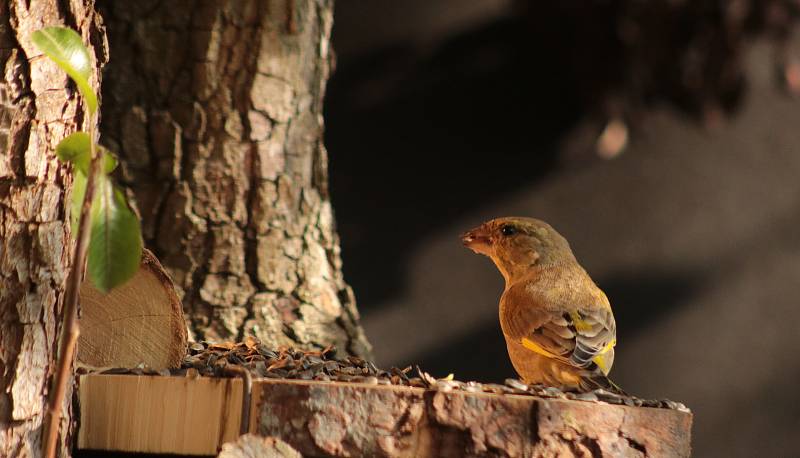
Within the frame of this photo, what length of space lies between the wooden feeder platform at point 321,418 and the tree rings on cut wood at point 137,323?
0.09 meters

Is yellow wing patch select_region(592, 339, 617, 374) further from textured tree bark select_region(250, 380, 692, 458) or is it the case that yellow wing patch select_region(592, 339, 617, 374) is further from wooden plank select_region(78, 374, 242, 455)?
wooden plank select_region(78, 374, 242, 455)

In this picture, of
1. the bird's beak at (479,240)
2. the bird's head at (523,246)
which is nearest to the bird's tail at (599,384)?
the bird's head at (523,246)

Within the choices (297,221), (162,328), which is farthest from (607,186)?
(162,328)

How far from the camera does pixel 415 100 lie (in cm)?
294

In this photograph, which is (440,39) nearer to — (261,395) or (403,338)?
(403,338)

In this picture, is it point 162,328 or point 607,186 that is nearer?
point 162,328

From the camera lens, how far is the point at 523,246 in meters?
1.69

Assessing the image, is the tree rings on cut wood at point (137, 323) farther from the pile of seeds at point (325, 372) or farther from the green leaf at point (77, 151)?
the green leaf at point (77, 151)

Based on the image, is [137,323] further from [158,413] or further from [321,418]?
[321,418]

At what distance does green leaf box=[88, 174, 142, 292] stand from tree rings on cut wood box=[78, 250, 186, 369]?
1.08ft

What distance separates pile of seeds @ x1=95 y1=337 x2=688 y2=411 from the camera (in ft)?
4.00

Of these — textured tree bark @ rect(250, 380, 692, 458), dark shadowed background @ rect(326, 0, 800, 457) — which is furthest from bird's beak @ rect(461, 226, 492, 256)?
dark shadowed background @ rect(326, 0, 800, 457)

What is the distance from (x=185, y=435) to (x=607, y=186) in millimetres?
2151

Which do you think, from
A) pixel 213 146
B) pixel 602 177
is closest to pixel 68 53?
pixel 213 146
